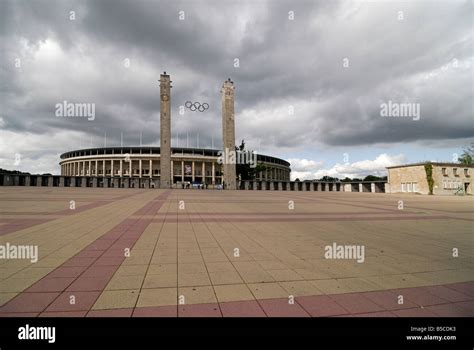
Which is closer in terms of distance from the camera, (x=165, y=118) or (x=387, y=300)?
(x=387, y=300)

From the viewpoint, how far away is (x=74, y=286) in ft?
13.2

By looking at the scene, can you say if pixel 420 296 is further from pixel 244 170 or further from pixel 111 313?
pixel 244 170

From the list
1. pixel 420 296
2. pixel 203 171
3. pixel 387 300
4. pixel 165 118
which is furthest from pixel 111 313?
pixel 203 171

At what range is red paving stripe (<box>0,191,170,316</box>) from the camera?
11.1 ft

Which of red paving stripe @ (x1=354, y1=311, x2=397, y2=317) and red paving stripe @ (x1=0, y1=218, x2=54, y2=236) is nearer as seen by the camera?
red paving stripe @ (x1=354, y1=311, x2=397, y2=317)

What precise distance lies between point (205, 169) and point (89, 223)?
98.6 m

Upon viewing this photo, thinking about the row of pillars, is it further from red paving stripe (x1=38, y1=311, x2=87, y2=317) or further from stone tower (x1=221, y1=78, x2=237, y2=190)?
red paving stripe (x1=38, y1=311, x2=87, y2=317)

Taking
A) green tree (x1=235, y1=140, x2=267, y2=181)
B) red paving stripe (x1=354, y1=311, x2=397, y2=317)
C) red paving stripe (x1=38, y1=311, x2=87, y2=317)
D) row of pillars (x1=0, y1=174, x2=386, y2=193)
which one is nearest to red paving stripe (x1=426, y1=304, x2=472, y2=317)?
red paving stripe (x1=354, y1=311, x2=397, y2=317)

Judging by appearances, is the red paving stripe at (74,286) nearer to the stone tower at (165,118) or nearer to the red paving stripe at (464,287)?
the red paving stripe at (464,287)

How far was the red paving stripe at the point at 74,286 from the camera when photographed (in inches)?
134

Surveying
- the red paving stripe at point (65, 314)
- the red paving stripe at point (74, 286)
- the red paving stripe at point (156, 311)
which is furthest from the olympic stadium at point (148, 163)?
the red paving stripe at point (156, 311)
